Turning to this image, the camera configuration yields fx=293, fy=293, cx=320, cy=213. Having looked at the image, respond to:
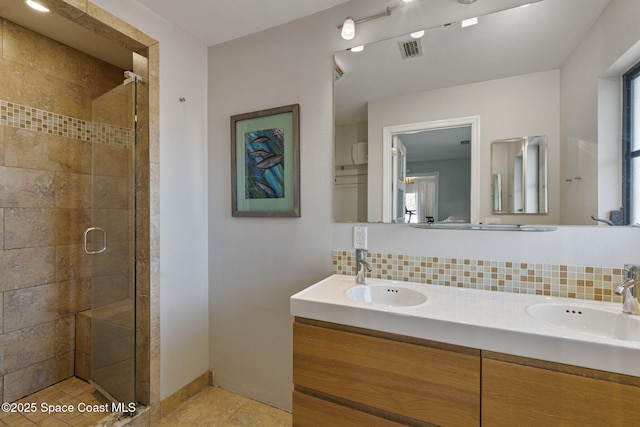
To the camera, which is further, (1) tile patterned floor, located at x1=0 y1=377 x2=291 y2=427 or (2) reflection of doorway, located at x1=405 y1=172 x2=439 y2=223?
(1) tile patterned floor, located at x1=0 y1=377 x2=291 y2=427

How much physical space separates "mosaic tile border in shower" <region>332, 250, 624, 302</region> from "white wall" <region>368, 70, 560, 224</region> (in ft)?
0.76

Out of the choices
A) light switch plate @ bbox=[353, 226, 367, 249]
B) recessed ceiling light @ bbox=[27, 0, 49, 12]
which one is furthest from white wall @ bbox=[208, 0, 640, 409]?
recessed ceiling light @ bbox=[27, 0, 49, 12]

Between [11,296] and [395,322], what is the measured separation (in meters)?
2.53

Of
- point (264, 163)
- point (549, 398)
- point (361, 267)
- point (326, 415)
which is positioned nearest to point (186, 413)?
point (326, 415)

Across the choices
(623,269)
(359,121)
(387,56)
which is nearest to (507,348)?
(623,269)

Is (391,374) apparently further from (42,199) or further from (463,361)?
(42,199)

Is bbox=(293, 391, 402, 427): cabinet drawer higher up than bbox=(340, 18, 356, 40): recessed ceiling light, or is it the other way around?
bbox=(340, 18, 356, 40): recessed ceiling light

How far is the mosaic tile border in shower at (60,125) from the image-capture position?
1944 millimetres

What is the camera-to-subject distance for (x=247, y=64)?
6.75 feet

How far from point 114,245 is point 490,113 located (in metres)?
2.40

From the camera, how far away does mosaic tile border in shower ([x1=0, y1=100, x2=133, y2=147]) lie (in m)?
1.94

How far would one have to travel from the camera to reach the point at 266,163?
6.56 feet

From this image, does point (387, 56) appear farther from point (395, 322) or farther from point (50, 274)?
point (50, 274)

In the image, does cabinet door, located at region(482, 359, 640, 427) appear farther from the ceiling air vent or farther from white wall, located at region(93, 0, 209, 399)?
white wall, located at region(93, 0, 209, 399)
